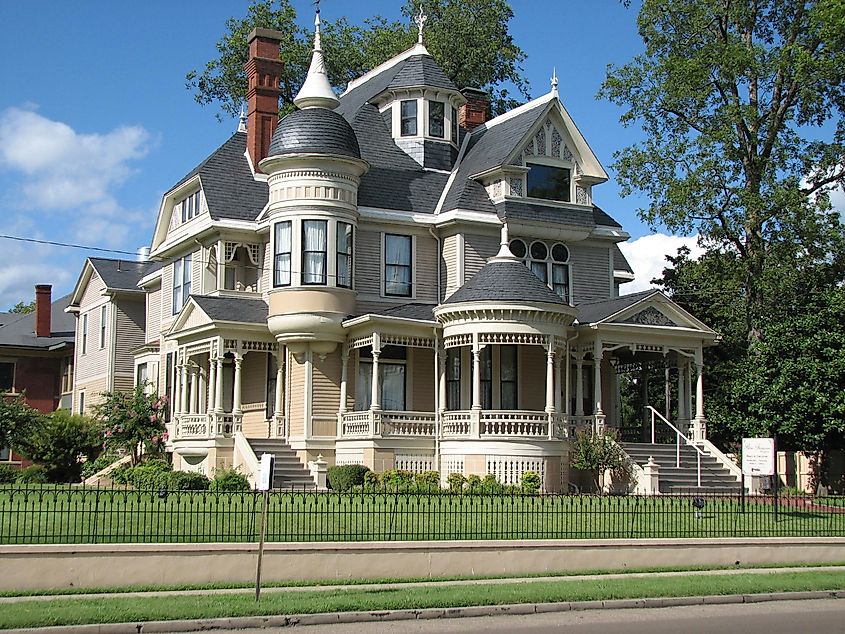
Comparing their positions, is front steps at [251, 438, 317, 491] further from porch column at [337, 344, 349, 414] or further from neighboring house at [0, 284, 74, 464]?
neighboring house at [0, 284, 74, 464]

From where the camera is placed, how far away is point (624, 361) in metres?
39.4

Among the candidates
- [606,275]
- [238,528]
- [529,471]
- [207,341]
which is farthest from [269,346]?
[238,528]

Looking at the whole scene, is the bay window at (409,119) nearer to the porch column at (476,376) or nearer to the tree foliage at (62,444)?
the porch column at (476,376)

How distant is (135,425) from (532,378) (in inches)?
538

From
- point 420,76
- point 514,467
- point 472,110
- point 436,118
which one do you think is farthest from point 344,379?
point 472,110

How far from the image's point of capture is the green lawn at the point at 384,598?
15094 millimetres

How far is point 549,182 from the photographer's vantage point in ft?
122

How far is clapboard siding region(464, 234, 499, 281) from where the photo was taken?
36.0 metres

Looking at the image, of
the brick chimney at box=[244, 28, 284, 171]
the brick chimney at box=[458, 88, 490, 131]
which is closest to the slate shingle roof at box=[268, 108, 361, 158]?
the brick chimney at box=[244, 28, 284, 171]

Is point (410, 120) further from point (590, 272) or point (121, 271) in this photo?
point (121, 271)

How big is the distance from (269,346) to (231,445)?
3301 mm

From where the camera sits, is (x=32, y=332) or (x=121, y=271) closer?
(x=121, y=271)

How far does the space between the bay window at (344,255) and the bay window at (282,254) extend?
59.2 inches

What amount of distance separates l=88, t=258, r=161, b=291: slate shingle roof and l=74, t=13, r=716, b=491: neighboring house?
11.0 meters
